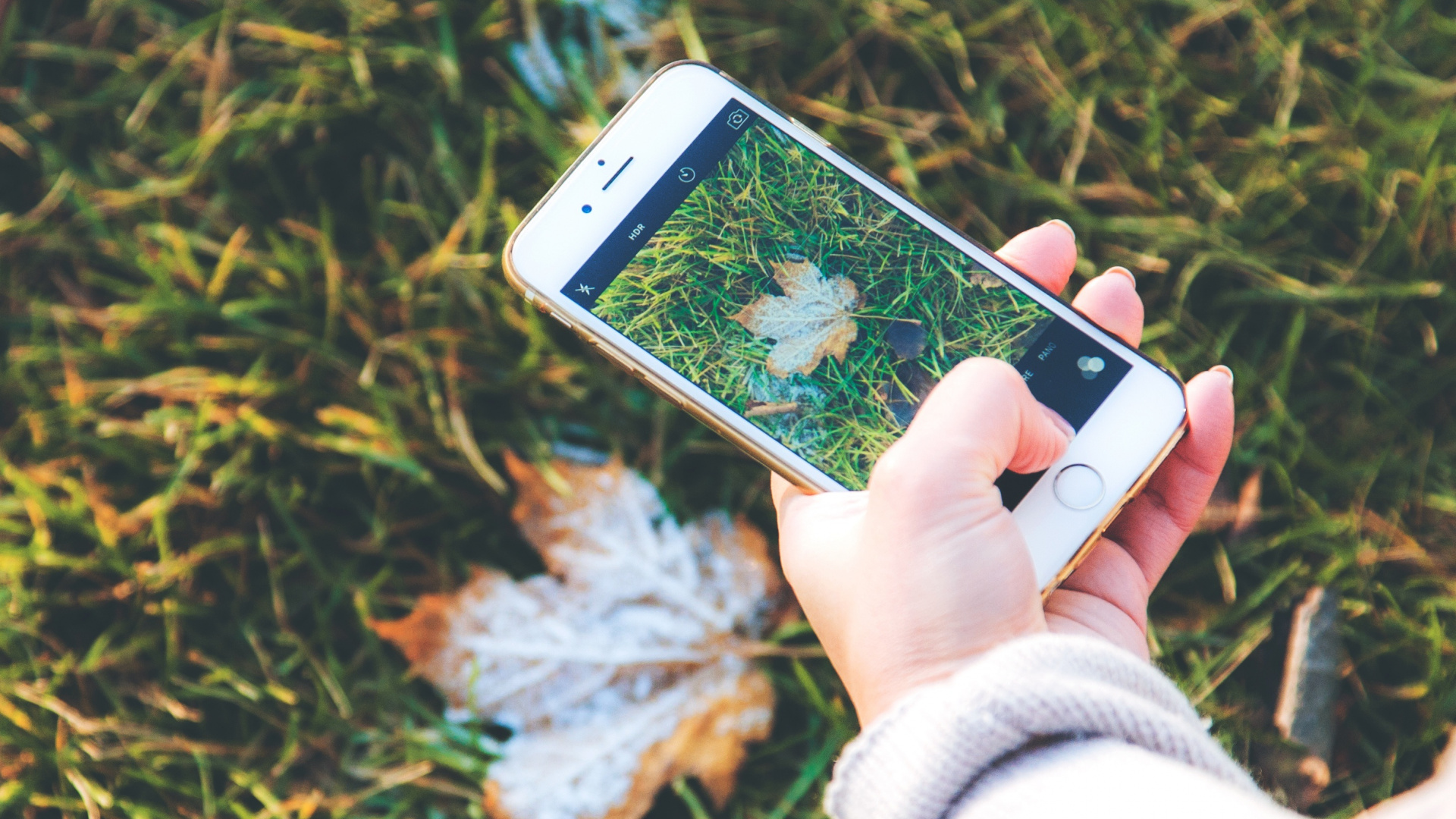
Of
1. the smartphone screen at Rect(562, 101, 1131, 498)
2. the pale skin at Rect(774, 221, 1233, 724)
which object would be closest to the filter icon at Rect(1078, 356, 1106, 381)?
the smartphone screen at Rect(562, 101, 1131, 498)

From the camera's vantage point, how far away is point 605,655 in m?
1.50

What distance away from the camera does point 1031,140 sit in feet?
5.78

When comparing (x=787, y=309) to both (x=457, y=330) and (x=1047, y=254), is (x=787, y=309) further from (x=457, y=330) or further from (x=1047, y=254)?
(x=457, y=330)

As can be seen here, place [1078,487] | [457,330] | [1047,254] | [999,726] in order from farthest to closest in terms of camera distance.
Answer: [457,330] < [1047,254] < [1078,487] < [999,726]

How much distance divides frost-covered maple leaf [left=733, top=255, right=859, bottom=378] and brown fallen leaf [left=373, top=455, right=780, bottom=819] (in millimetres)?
409

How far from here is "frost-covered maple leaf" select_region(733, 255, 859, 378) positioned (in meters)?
1.32

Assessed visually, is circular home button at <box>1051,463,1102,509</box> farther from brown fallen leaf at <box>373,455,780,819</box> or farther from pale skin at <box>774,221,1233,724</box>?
brown fallen leaf at <box>373,455,780,819</box>

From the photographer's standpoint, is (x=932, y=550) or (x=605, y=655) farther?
(x=605, y=655)

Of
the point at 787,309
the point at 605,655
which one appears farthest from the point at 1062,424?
the point at 605,655

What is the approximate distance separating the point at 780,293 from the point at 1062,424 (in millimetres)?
445

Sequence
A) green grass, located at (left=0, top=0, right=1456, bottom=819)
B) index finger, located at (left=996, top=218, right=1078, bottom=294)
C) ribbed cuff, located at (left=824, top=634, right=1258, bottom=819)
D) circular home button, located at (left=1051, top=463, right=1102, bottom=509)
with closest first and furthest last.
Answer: ribbed cuff, located at (left=824, top=634, right=1258, bottom=819), circular home button, located at (left=1051, top=463, right=1102, bottom=509), index finger, located at (left=996, top=218, right=1078, bottom=294), green grass, located at (left=0, top=0, right=1456, bottom=819)

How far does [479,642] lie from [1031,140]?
4.53 ft

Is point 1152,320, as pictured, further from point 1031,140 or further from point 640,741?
point 640,741

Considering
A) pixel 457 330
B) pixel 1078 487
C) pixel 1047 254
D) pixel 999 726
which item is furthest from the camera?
pixel 457 330
